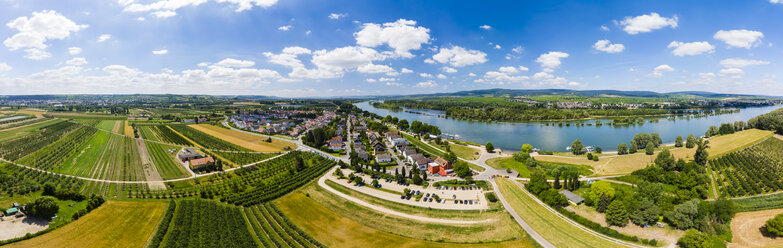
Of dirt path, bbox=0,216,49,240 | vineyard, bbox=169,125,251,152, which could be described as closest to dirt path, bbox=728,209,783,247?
dirt path, bbox=0,216,49,240

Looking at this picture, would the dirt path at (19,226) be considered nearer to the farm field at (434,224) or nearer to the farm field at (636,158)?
the farm field at (434,224)

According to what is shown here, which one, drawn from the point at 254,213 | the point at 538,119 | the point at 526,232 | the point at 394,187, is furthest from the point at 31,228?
the point at 538,119

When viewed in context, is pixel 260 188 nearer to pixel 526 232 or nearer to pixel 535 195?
pixel 526 232

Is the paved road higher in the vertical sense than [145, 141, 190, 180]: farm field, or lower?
lower

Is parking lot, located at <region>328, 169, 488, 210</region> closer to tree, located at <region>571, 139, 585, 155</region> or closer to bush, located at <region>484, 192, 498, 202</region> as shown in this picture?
bush, located at <region>484, 192, 498, 202</region>

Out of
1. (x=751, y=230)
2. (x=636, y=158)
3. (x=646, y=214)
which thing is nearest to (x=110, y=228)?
(x=646, y=214)

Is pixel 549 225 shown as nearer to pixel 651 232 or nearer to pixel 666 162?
pixel 651 232

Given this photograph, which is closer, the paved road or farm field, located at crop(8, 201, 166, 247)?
farm field, located at crop(8, 201, 166, 247)

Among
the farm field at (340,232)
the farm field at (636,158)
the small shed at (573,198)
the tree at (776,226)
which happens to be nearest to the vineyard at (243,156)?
→ the farm field at (340,232)
